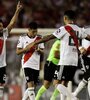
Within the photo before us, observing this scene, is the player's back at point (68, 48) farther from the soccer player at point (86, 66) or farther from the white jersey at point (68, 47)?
the soccer player at point (86, 66)

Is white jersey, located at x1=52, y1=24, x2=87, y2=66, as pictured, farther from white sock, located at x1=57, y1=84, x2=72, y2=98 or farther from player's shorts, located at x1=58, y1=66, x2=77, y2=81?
white sock, located at x1=57, y1=84, x2=72, y2=98

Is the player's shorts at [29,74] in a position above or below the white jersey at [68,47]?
below

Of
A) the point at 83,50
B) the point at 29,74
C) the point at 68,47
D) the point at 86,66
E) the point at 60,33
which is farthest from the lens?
the point at 86,66

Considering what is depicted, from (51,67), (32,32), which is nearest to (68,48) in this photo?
(32,32)

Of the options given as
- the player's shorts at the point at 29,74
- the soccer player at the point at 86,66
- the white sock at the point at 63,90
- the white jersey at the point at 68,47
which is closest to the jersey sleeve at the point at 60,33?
the white jersey at the point at 68,47

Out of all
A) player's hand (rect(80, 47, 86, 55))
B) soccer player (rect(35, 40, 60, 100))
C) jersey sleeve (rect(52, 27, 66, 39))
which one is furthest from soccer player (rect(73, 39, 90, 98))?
jersey sleeve (rect(52, 27, 66, 39))

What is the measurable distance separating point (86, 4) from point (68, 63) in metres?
8.61

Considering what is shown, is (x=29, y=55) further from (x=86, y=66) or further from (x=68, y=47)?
(x=86, y=66)

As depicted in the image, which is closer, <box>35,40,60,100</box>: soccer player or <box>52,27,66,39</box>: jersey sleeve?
<box>52,27,66,39</box>: jersey sleeve

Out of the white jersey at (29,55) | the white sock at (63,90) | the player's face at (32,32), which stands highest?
the player's face at (32,32)

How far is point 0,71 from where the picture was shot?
12.3m

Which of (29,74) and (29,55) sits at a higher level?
(29,55)

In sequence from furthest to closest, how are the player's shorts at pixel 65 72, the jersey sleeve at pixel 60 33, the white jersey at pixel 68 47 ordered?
the player's shorts at pixel 65 72 < the white jersey at pixel 68 47 < the jersey sleeve at pixel 60 33

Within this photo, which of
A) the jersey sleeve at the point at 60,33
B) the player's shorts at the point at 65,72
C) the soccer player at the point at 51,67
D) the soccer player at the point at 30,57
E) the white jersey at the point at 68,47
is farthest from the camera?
the soccer player at the point at 51,67
